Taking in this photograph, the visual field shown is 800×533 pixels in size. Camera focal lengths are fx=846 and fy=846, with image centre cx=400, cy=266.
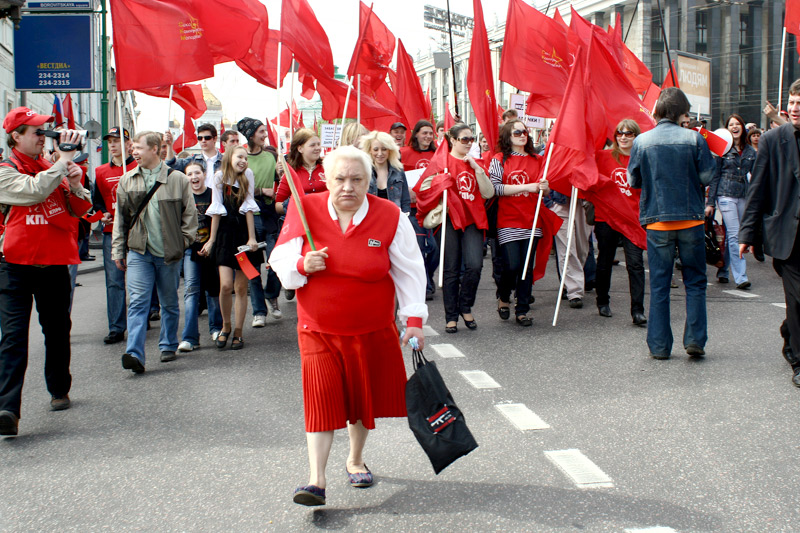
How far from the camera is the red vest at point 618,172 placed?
9.06 m

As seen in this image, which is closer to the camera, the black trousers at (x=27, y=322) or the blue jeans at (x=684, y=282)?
the black trousers at (x=27, y=322)

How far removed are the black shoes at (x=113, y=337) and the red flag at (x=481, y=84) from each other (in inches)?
168

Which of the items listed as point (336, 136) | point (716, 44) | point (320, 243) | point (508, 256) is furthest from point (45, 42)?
point (716, 44)

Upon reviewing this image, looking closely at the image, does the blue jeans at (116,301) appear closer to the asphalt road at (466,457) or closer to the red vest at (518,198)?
the asphalt road at (466,457)

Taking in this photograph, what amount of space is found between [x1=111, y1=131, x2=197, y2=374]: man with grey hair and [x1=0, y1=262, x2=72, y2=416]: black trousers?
116 centimetres

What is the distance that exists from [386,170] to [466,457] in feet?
13.8

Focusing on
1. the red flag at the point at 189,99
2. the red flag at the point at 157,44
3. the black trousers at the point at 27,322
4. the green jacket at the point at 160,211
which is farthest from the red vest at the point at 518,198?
the red flag at the point at 189,99

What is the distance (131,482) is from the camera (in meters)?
4.35

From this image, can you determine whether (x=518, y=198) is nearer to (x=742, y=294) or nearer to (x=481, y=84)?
(x=481, y=84)

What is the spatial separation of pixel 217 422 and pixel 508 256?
414 cm

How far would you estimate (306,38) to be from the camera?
8.14 m

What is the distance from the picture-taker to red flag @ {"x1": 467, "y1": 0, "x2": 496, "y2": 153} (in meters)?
8.98

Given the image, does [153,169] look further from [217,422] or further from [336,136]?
[336,136]

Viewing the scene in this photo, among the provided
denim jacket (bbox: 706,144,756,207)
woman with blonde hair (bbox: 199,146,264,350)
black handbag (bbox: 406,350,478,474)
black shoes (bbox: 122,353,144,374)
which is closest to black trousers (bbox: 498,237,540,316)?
woman with blonde hair (bbox: 199,146,264,350)
